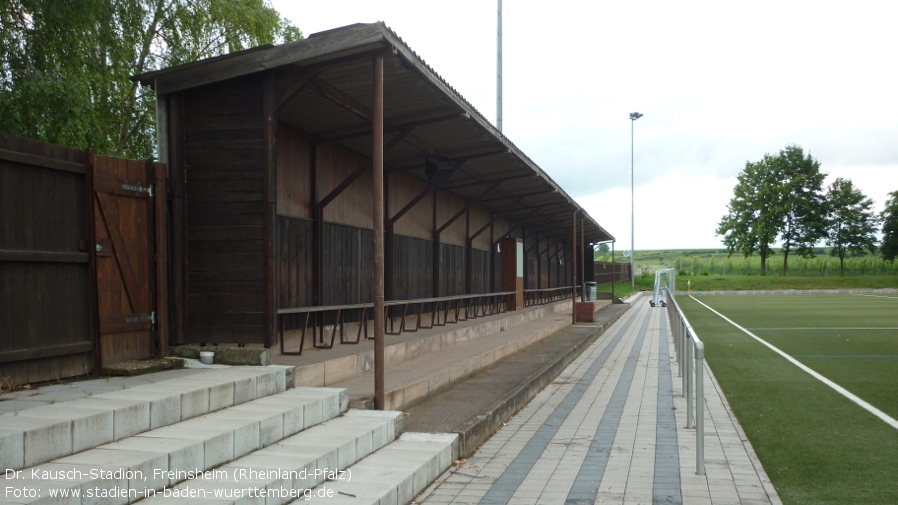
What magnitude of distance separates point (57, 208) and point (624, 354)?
11683mm

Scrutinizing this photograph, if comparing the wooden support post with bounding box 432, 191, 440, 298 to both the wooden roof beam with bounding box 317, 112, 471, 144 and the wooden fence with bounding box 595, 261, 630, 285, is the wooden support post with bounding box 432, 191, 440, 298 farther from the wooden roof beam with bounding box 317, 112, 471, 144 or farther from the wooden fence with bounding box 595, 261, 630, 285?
the wooden fence with bounding box 595, 261, 630, 285

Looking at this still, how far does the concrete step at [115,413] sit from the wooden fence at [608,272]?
30.4 m

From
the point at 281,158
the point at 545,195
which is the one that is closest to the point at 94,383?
the point at 281,158

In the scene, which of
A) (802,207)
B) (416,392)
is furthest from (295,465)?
(802,207)

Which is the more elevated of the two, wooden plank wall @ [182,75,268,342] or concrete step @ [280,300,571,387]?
wooden plank wall @ [182,75,268,342]

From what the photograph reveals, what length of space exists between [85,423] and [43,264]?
88.2 inches

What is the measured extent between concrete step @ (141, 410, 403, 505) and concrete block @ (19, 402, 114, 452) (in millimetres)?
587

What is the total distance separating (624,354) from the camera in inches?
602

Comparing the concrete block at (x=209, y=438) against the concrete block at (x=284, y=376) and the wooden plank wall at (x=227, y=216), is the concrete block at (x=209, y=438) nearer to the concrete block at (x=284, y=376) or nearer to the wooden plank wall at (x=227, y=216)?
the concrete block at (x=284, y=376)

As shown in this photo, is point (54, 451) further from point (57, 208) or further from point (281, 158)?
point (281, 158)

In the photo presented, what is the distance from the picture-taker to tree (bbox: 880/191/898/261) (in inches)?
2813

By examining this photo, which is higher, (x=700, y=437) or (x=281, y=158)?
(x=281, y=158)

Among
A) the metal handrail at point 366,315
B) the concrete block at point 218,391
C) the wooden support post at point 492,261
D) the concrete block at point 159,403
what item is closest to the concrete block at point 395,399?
the metal handrail at point 366,315

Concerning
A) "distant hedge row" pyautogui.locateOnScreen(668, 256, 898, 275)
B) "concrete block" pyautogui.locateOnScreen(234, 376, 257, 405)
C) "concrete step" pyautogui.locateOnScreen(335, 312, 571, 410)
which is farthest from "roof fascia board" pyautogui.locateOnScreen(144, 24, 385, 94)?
"distant hedge row" pyautogui.locateOnScreen(668, 256, 898, 275)
